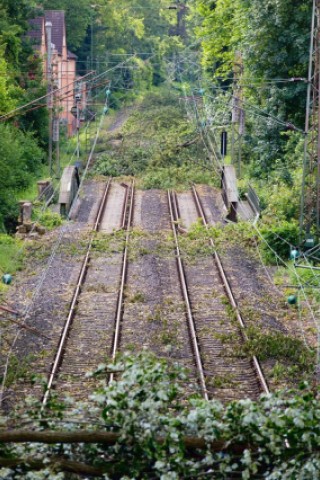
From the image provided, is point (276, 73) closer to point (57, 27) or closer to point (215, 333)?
point (215, 333)

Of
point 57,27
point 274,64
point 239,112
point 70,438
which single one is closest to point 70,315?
point 70,438

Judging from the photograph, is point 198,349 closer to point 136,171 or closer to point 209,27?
point 136,171

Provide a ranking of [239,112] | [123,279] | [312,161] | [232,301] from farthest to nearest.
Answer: [239,112]
[312,161]
[123,279]
[232,301]

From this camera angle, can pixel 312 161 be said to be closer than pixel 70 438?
No

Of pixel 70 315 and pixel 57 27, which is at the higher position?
pixel 57 27

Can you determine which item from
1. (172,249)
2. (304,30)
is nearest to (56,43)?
(304,30)

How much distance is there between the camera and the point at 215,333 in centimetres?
1688

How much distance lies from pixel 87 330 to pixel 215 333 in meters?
2.44

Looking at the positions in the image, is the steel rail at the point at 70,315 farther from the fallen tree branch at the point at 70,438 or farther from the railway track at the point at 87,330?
the fallen tree branch at the point at 70,438

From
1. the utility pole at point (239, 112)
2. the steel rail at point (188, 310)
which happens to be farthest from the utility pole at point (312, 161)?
the utility pole at point (239, 112)

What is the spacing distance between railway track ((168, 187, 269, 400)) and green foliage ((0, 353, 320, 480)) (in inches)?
119

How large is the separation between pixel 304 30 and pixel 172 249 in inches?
438

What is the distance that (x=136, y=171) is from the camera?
4025 centimetres

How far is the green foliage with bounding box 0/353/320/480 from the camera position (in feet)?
24.2
